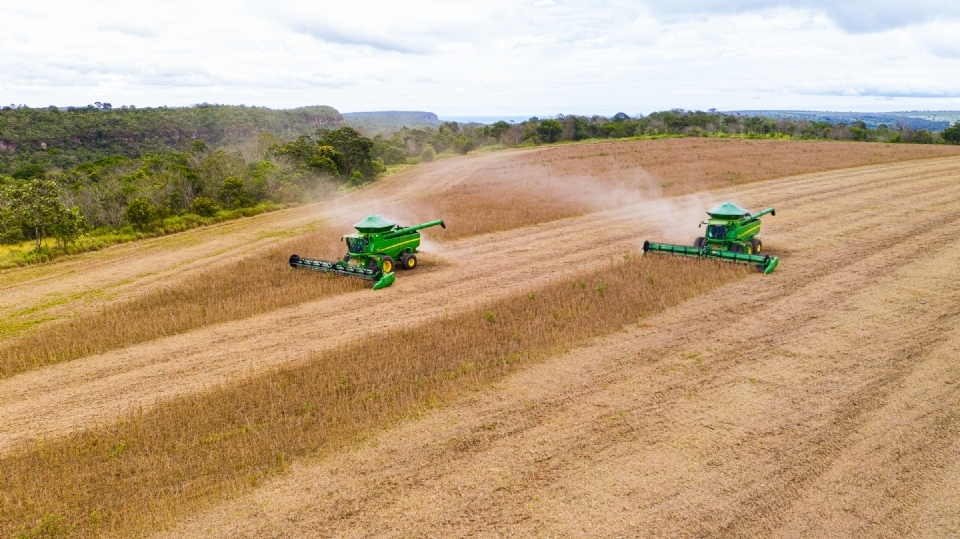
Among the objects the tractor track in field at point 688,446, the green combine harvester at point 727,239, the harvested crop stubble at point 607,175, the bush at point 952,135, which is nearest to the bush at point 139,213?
the harvested crop stubble at point 607,175

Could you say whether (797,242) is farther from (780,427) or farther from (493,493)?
(493,493)

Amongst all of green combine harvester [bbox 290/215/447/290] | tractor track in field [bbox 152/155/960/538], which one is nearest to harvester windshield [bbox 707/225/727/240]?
tractor track in field [bbox 152/155/960/538]

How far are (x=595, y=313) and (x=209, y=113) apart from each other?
335 ft

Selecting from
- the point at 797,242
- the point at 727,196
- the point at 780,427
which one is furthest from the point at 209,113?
the point at 780,427

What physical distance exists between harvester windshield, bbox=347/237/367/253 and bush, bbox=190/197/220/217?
53.9ft

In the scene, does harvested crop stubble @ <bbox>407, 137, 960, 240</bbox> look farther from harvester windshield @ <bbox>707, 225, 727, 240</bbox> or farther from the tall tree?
the tall tree

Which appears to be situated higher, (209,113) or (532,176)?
(209,113)

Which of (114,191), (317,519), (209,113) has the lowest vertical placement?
(317,519)

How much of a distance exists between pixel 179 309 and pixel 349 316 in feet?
14.7

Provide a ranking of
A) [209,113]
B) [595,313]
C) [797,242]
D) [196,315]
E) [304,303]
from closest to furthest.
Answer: [595,313]
[196,315]
[304,303]
[797,242]
[209,113]

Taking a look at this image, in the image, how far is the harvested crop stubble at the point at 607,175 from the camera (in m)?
26.9

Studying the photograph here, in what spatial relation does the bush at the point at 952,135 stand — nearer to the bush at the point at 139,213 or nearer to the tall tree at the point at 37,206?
the bush at the point at 139,213

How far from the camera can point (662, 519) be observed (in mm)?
6172

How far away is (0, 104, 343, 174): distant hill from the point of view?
5600 centimetres
